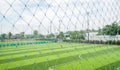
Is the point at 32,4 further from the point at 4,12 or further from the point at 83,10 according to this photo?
the point at 83,10

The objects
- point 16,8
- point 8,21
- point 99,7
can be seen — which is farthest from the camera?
point 99,7

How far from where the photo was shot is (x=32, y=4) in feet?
9.64

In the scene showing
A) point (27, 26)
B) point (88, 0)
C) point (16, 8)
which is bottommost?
point (27, 26)

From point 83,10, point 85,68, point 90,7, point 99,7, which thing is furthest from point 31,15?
point 85,68

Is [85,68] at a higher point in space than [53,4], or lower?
lower

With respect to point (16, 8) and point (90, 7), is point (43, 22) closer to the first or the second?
point (16, 8)

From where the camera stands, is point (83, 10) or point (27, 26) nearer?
point (27, 26)

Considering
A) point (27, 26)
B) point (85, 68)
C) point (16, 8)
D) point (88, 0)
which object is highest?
point (88, 0)

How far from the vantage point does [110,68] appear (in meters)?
6.21

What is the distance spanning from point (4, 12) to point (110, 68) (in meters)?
4.43

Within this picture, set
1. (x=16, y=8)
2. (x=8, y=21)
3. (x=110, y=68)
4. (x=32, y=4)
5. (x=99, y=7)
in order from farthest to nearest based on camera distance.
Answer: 1. (x=110, y=68)
2. (x=99, y=7)
3. (x=32, y=4)
4. (x=16, y=8)
5. (x=8, y=21)

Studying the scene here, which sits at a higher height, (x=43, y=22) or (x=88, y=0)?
(x=88, y=0)

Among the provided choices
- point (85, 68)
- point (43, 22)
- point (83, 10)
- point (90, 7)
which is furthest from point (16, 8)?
point (85, 68)

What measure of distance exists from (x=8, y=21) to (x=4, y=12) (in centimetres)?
12
